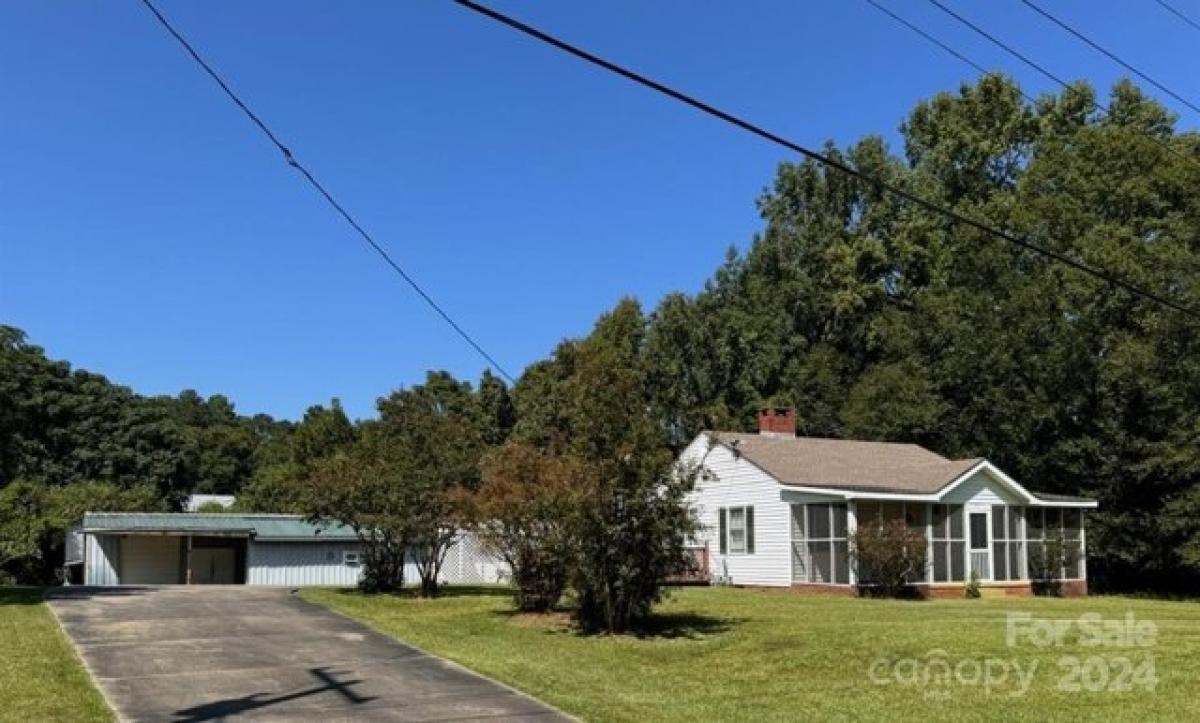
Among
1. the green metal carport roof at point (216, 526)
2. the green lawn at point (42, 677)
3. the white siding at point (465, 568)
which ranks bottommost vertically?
the white siding at point (465, 568)

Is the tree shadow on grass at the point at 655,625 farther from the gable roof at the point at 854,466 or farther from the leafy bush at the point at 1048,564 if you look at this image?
the leafy bush at the point at 1048,564

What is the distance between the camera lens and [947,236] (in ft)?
178

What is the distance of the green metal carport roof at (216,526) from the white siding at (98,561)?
30.2 inches

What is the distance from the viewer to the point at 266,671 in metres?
13.1

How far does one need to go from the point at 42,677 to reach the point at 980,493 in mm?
24515

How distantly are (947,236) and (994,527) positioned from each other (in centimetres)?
2674

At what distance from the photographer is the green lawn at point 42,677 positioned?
10.2 metres

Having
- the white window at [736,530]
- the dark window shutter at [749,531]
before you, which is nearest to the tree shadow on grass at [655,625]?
the dark window shutter at [749,531]

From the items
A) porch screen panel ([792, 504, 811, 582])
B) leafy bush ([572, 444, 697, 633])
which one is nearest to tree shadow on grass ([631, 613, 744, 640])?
leafy bush ([572, 444, 697, 633])

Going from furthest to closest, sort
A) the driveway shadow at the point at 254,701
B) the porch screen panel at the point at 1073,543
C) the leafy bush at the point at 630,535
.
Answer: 1. the porch screen panel at the point at 1073,543
2. the leafy bush at the point at 630,535
3. the driveway shadow at the point at 254,701

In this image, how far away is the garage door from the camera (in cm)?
4519

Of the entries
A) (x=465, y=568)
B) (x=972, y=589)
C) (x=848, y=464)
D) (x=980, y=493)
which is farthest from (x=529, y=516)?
(x=465, y=568)

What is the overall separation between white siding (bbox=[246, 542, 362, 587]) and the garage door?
231 inches

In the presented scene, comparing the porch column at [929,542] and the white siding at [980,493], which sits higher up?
the white siding at [980,493]
